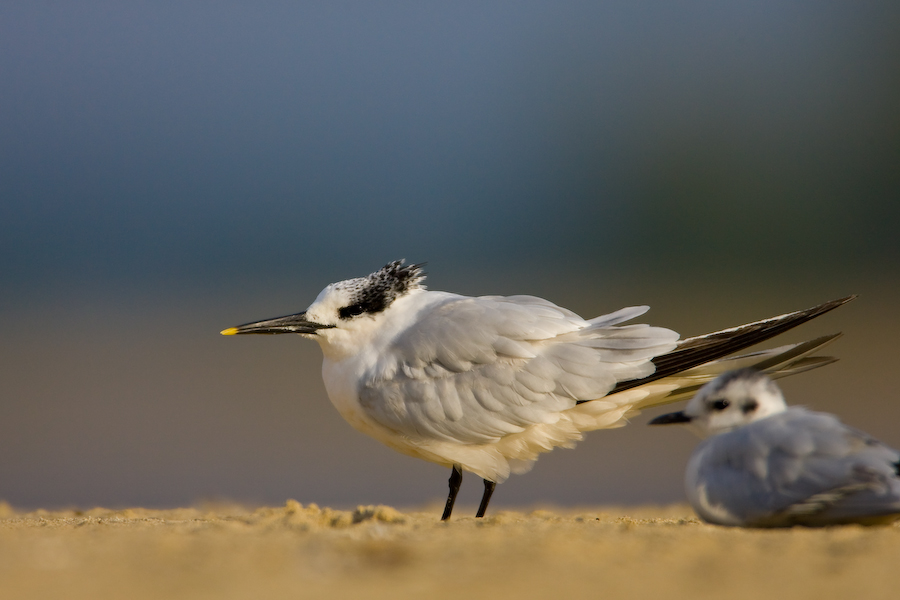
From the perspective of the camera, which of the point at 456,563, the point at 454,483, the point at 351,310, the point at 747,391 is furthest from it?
the point at 351,310

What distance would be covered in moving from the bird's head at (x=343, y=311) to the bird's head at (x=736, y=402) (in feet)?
6.28

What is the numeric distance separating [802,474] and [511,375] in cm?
175

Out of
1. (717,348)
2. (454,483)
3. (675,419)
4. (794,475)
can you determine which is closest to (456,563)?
(794,475)

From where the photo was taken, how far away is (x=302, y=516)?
403cm

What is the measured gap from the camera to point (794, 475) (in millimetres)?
3217

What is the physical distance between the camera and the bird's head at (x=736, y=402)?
150 inches

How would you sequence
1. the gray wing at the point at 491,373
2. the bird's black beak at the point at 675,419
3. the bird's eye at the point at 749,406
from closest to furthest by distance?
the bird's eye at the point at 749,406
the bird's black beak at the point at 675,419
the gray wing at the point at 491,373

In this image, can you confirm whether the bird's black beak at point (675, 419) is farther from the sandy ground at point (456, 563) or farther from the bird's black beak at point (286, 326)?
the bird's black beak at point (286, 326)

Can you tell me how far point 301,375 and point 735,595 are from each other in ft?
42.9

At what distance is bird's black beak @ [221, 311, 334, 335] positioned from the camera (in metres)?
5.17

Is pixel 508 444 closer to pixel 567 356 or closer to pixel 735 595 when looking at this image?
pixel 567 356

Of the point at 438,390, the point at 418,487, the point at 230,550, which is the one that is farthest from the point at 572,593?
the point at 418,487

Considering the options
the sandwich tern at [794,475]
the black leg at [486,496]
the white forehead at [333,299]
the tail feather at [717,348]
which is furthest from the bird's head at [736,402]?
the white forehead at [333,299]

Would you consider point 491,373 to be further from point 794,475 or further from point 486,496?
point 794,475
